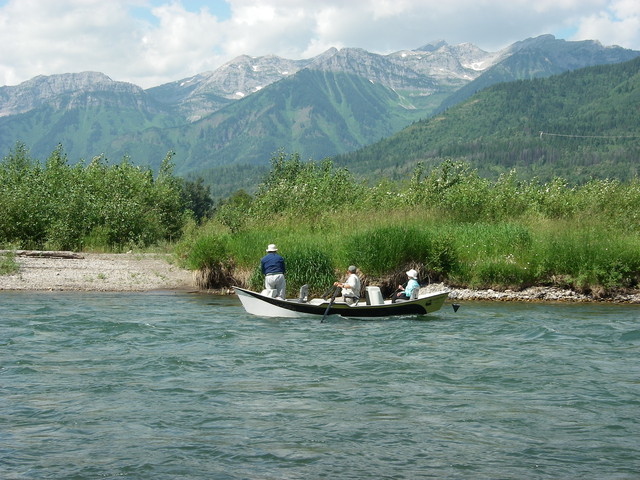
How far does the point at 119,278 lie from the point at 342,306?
14.9 metres

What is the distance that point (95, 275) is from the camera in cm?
3416

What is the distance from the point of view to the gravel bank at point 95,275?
3153 cm

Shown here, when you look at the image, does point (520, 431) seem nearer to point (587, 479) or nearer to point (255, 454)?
point (587, 479)

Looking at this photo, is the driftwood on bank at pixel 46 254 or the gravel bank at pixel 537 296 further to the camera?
the driftwood on bank at pixel 46 254

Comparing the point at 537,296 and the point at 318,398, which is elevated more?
the point at 537,296

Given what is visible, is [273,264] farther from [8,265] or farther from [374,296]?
[8,265]

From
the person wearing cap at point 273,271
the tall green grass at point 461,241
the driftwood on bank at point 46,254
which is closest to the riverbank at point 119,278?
the driftwood on bank at point 46,254

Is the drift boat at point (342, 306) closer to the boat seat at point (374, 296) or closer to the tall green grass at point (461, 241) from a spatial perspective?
the boat seat at point (374, 296)

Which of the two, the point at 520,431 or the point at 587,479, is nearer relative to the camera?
the point at 587,479

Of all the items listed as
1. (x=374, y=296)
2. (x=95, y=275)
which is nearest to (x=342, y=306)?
(x=374, y=296)

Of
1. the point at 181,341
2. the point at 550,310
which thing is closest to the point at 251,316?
the point at 181,341

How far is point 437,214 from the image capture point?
3488cm

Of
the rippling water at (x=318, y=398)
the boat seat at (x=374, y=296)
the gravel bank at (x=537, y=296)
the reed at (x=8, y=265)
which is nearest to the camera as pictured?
the rippling water at (x=318, y=398)

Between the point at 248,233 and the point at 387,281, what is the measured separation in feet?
22.5
